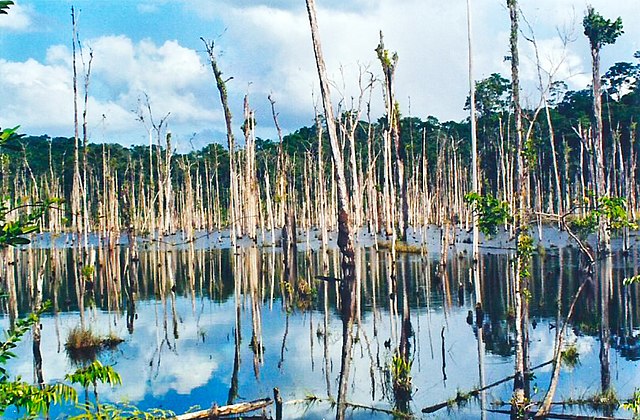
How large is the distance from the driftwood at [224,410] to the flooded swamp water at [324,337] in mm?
498

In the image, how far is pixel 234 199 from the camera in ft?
118

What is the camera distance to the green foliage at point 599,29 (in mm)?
28203

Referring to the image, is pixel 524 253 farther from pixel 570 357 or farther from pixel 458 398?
pixel 570 357

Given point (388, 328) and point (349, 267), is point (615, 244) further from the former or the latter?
point (388, 328)

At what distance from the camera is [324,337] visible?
14312mm

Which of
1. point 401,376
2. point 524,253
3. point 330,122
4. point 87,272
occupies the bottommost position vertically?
point 401,376

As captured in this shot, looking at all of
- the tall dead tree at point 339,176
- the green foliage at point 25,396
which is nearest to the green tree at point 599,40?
the tall dead tree at point 339,176

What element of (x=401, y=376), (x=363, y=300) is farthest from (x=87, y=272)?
(x=401, y=376)

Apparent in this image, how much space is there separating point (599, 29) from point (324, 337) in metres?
20.9

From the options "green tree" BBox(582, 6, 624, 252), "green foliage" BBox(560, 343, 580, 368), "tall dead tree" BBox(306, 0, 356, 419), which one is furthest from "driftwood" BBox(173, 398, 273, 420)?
"green tree" BBox(582, 6, 624, 252)

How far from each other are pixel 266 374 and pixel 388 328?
4471 millimetres

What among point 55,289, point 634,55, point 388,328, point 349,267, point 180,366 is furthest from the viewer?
point 634,55

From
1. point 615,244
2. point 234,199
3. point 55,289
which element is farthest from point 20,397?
point 615,244

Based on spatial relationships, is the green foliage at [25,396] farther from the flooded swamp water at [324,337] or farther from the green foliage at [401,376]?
the green foliage at [401,376]
